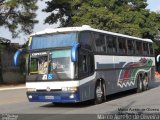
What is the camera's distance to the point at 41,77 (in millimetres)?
16906

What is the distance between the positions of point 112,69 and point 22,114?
6171mm

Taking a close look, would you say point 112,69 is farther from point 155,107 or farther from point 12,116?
point 12,116

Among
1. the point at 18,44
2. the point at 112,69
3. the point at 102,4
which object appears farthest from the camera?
the point at 102,4

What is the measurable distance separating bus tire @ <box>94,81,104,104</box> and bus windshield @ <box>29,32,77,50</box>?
2.52 meters

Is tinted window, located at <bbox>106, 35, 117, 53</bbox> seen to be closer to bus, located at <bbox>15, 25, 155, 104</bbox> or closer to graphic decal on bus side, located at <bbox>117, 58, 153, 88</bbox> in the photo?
bus, located at <bbox>15, 25, 155, 104</bbox>

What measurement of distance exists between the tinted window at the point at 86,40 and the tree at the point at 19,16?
19.8 meters

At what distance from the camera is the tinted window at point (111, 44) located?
20.0m

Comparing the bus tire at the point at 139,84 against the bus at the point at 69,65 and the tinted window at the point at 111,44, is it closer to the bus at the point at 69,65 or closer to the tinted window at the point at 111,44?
the tinted window at the point at 111,44

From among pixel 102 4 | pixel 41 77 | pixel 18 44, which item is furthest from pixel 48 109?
pixel 102 4

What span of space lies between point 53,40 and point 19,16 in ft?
73.6

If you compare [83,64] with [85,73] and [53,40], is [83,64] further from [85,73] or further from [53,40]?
[53,40]

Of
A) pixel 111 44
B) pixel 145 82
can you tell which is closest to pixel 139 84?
pixel 145 82

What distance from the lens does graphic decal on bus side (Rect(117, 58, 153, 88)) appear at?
21.9 metres

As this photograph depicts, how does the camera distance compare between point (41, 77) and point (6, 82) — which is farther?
point (6, 82)
